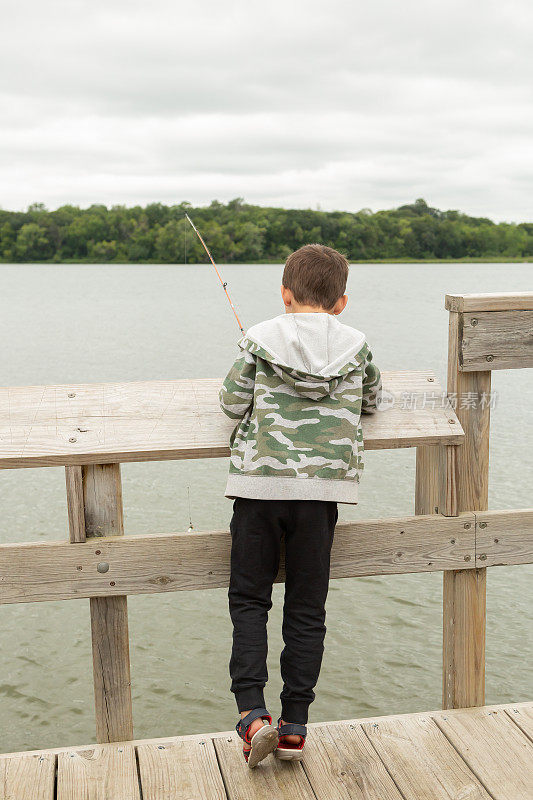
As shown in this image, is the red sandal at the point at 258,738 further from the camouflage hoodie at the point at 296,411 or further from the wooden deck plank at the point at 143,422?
the wooden deck plank at the point at 143,422

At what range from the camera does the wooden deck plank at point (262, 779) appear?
1972 millimetres

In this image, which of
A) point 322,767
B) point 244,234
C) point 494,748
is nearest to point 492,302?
point 494,748

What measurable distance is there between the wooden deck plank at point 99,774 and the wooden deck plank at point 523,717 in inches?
41.4

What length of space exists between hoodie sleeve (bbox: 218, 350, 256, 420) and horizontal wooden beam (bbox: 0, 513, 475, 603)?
1.14 ft

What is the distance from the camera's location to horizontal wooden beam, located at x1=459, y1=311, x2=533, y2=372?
88.2 inches

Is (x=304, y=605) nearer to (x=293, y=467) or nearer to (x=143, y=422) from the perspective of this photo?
(x=293, y=467)

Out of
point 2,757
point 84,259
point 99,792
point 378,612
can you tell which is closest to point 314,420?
point 99,792

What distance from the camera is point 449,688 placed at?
7.85 ft

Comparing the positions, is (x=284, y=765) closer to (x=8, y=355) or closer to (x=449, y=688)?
(x=449, y=688)

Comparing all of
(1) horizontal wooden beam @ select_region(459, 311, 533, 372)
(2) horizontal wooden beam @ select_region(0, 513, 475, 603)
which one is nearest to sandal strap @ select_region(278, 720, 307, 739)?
(2) horizontal wooden beam @ select_region(0, 513, 475, 603)

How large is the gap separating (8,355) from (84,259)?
3039 centimetres

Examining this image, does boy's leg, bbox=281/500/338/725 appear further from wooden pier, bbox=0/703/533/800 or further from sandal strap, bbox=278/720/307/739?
wooden pier, bbox=0/703/533/800

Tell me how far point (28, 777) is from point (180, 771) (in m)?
0.38

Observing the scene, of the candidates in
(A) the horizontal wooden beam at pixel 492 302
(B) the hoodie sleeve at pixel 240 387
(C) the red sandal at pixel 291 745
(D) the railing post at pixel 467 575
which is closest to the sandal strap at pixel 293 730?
(C) the red sandal at pixel 291 745
